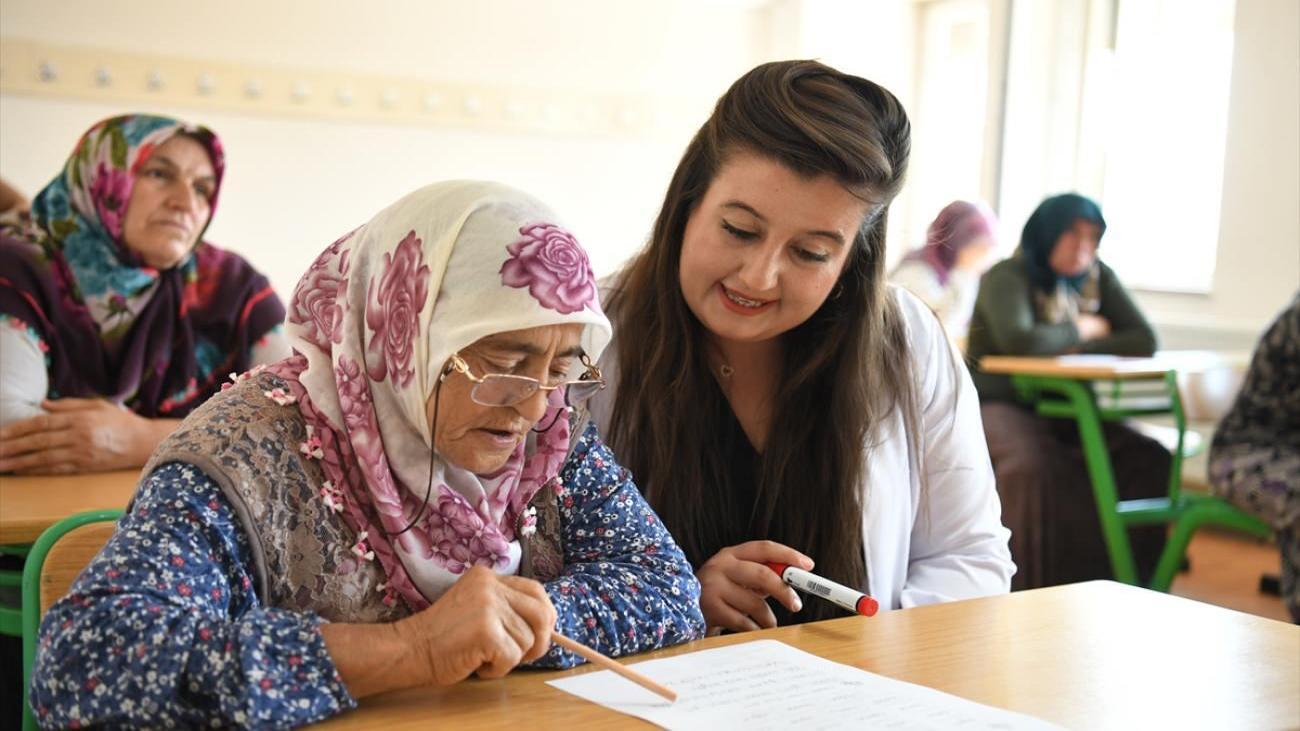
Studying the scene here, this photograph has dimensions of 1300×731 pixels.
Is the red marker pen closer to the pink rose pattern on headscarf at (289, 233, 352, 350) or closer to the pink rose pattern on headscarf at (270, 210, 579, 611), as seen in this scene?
the pink rose pattern on headscarf at (270, 210, 579, 611)

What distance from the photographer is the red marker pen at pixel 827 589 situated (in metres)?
1.41

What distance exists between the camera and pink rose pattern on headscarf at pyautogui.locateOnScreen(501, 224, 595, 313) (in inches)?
48.6

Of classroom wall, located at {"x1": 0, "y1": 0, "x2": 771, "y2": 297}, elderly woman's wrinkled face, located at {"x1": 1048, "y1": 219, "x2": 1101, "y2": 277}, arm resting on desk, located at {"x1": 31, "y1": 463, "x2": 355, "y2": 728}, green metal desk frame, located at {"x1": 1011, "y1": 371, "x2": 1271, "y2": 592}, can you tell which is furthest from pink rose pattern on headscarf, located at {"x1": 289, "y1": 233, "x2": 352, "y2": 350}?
elderly woman's wrinkled face, located at {"x1": 1048, "y1": 219, "x2": 1101, "y2": 277}

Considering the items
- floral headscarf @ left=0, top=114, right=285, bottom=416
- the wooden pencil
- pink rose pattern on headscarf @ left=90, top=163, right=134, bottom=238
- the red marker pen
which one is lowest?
the red marker pen

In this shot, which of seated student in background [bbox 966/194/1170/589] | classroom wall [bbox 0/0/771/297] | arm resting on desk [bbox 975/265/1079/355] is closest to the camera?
seated student in background [bbox 966/194/1170/589]

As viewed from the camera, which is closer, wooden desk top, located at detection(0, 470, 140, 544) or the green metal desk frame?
wooden desk top, located at detection(0, 470, 140, 544)

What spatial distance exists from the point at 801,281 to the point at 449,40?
178 inches

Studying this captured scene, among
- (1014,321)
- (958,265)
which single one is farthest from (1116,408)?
(958,265)

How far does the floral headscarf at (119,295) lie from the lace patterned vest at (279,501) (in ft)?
5.16

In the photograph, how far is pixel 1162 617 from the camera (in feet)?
4.81

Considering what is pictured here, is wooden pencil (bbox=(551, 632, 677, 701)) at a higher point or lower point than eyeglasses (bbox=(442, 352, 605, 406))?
lower

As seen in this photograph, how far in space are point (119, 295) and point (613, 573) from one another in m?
1.81

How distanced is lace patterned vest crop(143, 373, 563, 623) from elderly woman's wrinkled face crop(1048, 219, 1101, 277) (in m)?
4.20

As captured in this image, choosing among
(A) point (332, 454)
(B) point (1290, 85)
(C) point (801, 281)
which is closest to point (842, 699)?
(A) point (332, 454)
